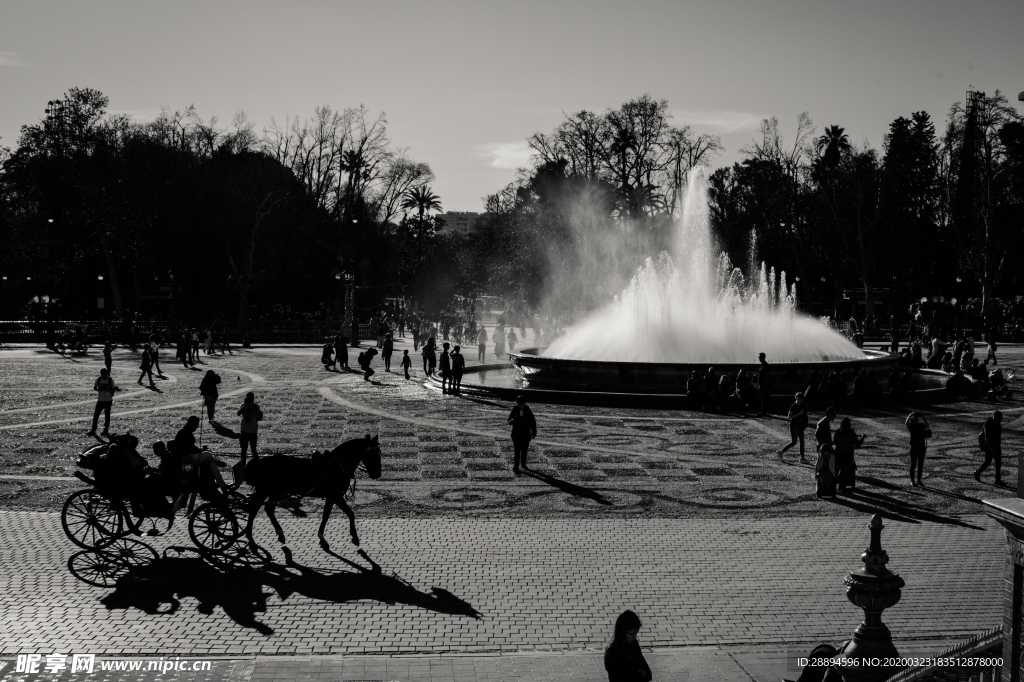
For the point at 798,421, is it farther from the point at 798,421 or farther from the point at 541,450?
the point at 541,450

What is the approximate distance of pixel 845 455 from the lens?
47.7 feet

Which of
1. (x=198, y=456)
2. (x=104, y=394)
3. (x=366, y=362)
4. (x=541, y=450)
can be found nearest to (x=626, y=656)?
(x=198, y=456)

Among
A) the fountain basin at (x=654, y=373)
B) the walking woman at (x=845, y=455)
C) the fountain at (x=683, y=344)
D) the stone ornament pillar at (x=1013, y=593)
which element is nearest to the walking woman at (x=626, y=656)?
the stone ornament pillar at (x=1013, y=593)

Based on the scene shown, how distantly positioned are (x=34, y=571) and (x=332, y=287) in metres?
61.5

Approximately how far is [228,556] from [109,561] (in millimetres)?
1232

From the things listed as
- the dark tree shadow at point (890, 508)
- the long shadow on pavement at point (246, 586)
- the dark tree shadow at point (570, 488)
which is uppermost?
the dark tree shadow at point (890, 508)

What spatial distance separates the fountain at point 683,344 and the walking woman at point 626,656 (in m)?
19.4

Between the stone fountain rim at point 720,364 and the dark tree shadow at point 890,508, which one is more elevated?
the stone fountain rim at point 720,364

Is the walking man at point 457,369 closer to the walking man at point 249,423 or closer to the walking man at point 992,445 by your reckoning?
the walking man at point 249,423

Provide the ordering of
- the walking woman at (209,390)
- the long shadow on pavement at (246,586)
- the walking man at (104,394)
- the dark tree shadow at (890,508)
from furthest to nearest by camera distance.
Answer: the walking woman at (209,390) < the walking man at (104,394) < the dark tree shadow at (890,508) < the long shadow on pavement at (246,586)

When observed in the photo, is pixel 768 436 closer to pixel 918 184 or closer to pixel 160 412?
pixel 160 412

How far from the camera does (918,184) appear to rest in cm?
6856

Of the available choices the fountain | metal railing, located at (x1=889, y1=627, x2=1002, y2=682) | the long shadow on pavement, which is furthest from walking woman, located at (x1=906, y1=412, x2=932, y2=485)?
the fountain

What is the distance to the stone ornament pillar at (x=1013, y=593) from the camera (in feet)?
19.8
